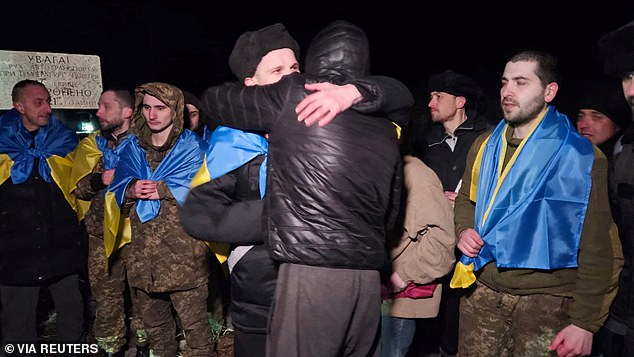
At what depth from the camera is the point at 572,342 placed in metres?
2.32

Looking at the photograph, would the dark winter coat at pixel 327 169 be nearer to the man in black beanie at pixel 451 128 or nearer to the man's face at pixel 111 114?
the man in black beanie at pixel 451 128

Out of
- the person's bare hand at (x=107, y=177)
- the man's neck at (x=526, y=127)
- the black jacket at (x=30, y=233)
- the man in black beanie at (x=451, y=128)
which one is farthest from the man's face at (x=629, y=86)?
the black jacket at (x=30, y=233)

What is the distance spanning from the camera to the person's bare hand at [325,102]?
1666mm

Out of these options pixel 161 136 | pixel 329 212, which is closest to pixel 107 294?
pixel 161 136

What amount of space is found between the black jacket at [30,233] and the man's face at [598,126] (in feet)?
14.2

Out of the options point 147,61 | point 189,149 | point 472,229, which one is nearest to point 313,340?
point 472,229

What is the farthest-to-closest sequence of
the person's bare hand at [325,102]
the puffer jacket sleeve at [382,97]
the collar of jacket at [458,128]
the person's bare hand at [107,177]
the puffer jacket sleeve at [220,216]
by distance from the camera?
1. the collar of jacket at [458,128]
2. the person's bare hand at [107,177]
3. the puffer jacket sleeve at [220,216]
4. the puffer jacket sleeve at [382,97]
5. the person's bare hand at [325,102]

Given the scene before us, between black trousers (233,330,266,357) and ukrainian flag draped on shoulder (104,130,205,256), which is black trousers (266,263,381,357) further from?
ukrainian flag draped on shoulder (104,130,205,256)

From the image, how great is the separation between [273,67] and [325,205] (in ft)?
2.56

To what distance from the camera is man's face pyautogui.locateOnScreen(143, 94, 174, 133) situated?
352 cm

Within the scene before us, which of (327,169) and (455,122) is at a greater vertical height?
(455,122)

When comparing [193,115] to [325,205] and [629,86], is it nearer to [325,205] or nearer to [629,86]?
[325,205]

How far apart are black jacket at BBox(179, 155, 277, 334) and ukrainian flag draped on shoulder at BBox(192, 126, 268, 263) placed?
3 centimetres

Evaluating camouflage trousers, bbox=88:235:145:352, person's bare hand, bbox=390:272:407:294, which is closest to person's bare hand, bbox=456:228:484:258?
person's bare hand, bbox=390:272:407:294
